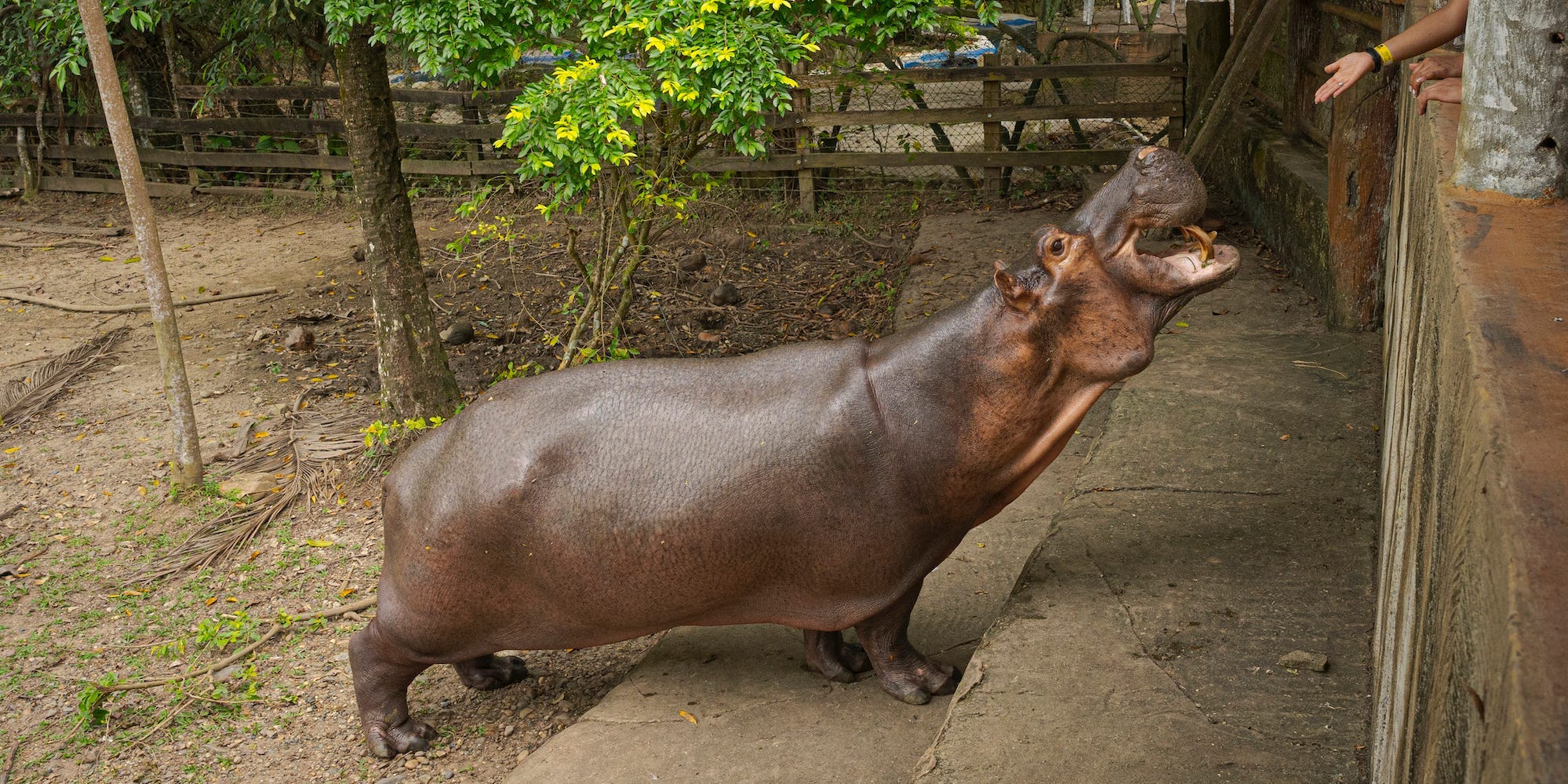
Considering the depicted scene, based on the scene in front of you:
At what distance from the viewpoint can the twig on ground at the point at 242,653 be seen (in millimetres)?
4711

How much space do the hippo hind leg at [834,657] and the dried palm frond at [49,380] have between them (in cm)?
584

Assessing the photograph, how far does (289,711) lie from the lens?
4625 millimetres

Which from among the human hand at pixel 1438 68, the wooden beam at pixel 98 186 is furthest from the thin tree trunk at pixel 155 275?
the wooden beam at pixel 98 186

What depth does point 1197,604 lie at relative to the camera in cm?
358

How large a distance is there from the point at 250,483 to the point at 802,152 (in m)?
5.47

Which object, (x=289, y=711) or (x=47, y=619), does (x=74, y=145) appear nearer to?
(x=47, y=619)

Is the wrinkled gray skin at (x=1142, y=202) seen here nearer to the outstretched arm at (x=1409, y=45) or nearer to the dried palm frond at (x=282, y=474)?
Answer: the outstretched arm at (x=1409, y=45)

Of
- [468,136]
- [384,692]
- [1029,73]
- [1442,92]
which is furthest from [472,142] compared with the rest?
[1442,92]

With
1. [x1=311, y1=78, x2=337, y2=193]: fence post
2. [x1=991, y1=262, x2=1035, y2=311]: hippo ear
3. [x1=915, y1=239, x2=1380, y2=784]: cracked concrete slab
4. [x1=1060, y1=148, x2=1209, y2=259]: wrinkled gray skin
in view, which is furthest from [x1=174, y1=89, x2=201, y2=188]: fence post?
[x1=1060, y1=148, x2=1209, y2=259]: wrinkled gray skin

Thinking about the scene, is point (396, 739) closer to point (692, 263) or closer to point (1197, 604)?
point (1197, 604)

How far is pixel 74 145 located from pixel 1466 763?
49.2 ft

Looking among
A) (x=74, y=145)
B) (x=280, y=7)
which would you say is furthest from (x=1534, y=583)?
(x=74, y=145)

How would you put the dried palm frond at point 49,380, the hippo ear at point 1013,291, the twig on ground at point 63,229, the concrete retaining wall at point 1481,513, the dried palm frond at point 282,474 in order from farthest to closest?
the twig on ground at point 63,229
the dried palm frond at point 49,380
the dried palm frond at point 282,474
the hippo ear at point 1013,291
the concrete retaining wall at point 1481,513

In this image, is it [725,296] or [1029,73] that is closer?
[725,296]
